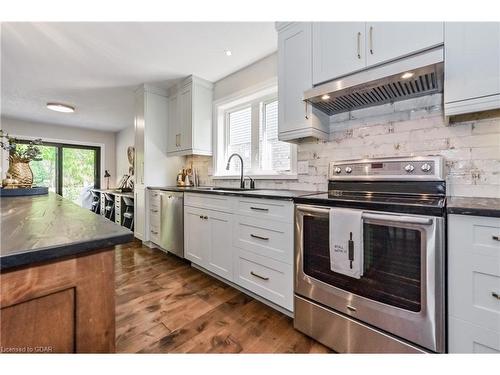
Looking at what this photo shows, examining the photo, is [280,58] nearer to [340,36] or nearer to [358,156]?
[340,36]

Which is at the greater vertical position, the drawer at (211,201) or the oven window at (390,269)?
the drawer at (211,201)

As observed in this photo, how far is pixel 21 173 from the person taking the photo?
6.35 feet

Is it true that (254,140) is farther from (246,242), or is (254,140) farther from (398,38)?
(398,38)

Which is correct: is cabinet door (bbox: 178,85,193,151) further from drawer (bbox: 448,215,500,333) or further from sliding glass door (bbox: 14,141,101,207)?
sliding glass door (bbox: 14,141,101,207)

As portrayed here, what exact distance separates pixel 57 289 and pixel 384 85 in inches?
73.1

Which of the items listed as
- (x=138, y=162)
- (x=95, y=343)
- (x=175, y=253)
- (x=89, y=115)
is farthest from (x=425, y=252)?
(x=89, y=115)

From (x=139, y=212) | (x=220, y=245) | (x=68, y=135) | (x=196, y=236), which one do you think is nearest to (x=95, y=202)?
(x=68, y=135)

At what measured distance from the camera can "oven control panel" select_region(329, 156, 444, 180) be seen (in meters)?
1.36

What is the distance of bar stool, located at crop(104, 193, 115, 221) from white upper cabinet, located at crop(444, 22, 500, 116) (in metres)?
5.29

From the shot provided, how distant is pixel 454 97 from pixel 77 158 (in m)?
7.26

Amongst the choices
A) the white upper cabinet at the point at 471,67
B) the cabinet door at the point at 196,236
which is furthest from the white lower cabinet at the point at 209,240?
the white upper cabinet at the point at 471,67

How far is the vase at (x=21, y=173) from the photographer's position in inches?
75.3

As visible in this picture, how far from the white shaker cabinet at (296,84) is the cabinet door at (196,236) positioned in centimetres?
119

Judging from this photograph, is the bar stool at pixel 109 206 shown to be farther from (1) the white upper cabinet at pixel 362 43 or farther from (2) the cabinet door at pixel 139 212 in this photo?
(1) the white upper cabinet at pixel 362 43
